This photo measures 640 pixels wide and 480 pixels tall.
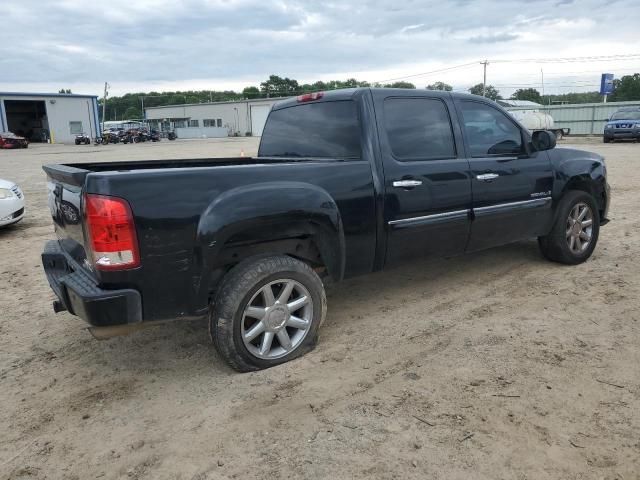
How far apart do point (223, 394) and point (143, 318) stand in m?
0.68

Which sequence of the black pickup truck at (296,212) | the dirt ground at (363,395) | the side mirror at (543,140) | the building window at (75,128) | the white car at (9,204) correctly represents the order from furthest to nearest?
the building window at (75,128), the white car at (9,204), the side mirror at (543,140), the black pickup truck at (296,212), the dirt ground at (363,395)

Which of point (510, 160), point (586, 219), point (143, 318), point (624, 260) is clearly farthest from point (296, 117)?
point (624, 260)

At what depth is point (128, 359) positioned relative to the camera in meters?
3.69

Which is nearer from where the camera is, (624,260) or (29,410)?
(29,410)

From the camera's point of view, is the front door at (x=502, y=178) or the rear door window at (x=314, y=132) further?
the front door at (x=502, y=178)

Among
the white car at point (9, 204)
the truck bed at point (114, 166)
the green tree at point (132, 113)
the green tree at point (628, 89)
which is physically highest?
the green tree at point (132, 113)

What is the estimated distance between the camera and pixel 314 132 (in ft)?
14.1

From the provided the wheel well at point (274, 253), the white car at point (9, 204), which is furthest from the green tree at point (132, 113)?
the wheel well at point (274, 253)

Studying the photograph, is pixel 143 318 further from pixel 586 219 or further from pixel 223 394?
pixel 586 219

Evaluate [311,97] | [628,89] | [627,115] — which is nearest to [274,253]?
[311,97]

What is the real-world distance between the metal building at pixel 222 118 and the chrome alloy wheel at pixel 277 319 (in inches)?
2430

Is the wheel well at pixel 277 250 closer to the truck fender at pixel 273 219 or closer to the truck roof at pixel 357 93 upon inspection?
the truck fender at pixel 273 219

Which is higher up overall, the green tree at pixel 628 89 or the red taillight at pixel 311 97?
the green tree at pixel 628 89

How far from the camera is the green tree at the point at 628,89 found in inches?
2360
